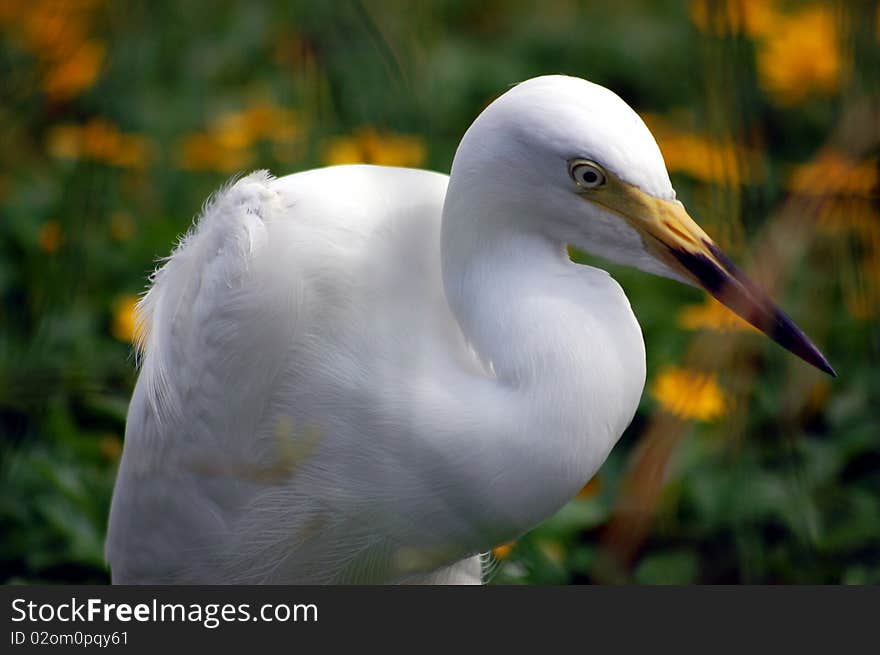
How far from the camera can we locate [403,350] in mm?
1531

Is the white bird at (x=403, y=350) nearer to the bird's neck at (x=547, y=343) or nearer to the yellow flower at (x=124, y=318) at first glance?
the bird's neck at (x=547, y=343)

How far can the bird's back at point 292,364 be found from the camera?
61.0 inches

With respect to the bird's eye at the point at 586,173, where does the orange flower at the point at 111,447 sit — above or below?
below

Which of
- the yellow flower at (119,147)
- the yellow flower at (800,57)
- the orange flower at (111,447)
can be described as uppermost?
the yellow flower at (800,57)

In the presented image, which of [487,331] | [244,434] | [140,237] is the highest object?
[487,331]

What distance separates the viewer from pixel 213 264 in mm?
A: 1651

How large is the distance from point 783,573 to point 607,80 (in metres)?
2.14

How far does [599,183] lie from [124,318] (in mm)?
1595

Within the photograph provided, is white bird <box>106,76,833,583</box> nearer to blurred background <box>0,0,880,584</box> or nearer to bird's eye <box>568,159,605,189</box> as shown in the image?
bird's eye <box>568,159,605,189</box>

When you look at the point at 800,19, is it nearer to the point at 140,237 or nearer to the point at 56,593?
the point at 140,237

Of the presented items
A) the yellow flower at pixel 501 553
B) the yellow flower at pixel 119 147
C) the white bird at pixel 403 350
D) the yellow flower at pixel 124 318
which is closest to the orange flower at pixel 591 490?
the yellow flower at pixel 501 553

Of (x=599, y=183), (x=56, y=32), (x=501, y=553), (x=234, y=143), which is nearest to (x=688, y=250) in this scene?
(x=599, y=183)

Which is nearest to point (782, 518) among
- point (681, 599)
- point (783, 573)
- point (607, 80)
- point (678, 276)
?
point (783, 573)

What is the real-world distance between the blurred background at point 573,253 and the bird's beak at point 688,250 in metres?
0.05
